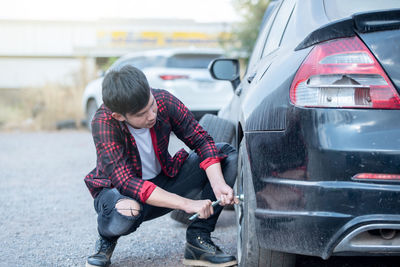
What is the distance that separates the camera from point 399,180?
1.64m

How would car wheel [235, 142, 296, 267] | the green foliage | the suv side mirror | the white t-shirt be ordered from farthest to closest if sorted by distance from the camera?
the green foliage, the suv side mirror, the white t-shirt, car wheel [235, 142, 296, 267]

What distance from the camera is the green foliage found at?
556 inches

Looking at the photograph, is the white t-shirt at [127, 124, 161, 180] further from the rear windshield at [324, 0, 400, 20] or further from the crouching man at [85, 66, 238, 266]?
the rear windshield at [324, 0, 400, 20]

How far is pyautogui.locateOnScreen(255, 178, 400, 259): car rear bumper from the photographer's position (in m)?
1.66

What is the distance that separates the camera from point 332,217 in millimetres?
1703

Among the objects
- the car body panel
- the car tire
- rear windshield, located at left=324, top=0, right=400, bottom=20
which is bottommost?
the car tire

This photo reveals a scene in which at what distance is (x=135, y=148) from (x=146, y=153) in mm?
127

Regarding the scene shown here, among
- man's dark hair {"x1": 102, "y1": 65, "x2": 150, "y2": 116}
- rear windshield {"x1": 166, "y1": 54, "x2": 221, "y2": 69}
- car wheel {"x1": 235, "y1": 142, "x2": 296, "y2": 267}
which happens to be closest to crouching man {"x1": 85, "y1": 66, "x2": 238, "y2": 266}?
man's dark hair {"x1": 102, "y1": 65, "x2": 150, "y2": 116}

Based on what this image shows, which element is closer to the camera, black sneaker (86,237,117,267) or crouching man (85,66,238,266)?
crouching man (85,66,238,266)

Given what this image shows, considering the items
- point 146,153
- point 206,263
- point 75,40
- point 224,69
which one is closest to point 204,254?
point 206,263

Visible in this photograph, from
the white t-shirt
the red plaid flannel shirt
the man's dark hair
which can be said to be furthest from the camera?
the white t-shirt

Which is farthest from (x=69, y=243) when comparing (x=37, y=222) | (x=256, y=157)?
(x=256, y=157)

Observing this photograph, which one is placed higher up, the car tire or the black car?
the black car

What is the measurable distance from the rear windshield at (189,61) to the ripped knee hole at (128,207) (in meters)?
6.14
